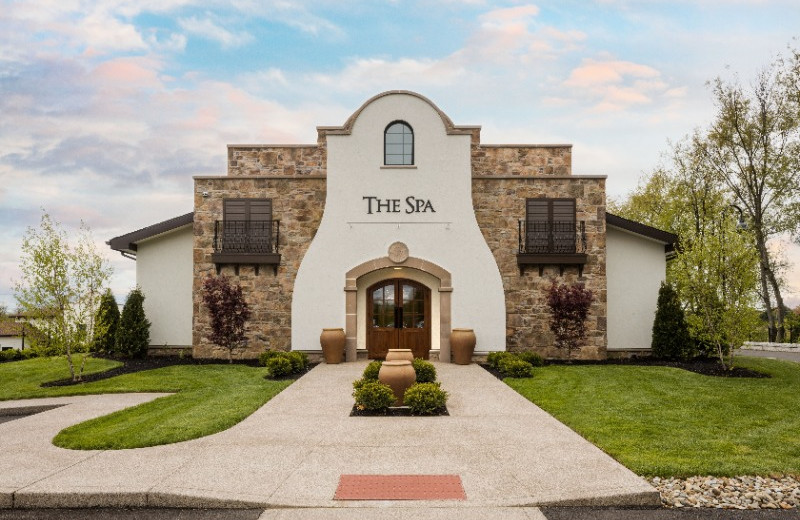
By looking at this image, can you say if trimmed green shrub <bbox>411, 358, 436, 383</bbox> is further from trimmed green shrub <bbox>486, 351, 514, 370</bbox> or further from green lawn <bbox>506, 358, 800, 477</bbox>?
trimmed green shrub <bbox>486, 351, 514, 370</bbox>

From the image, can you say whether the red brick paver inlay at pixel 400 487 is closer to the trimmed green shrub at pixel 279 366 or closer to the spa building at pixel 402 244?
the trimmed green shrub at pixel 279 366

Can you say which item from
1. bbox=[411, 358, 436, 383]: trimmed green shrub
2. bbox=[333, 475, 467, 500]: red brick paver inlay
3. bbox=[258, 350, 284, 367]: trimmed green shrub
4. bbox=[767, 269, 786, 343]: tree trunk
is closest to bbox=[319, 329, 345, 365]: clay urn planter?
bbox=[258, 350, 284, 367]: trimmed green shrub

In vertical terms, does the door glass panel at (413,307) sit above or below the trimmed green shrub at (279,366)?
above

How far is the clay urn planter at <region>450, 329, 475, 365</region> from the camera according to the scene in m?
16.9

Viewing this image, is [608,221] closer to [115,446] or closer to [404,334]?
[404,334]

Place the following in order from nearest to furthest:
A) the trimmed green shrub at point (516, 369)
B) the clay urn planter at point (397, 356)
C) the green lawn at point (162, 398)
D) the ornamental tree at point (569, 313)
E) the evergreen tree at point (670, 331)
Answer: the green lawn at point (162, 398) → the clay urn planter at point (397, 356) → the trimmed green shrub at point (516, 369) → the ornamental tree at point (569, 313) → the evergreen tree at point (670, 331)

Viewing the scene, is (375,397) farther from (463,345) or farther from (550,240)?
(550,240)

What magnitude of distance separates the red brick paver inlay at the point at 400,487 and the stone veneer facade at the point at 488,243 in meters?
11.8

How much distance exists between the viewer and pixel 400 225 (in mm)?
17906

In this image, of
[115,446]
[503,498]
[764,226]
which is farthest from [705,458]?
[764,226]

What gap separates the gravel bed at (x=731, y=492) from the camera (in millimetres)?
6133

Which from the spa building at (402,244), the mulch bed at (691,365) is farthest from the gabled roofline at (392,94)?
the mulch bed at (691,365)

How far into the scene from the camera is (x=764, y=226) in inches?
1108

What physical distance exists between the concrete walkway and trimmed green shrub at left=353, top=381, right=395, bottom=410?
0.36 meters
